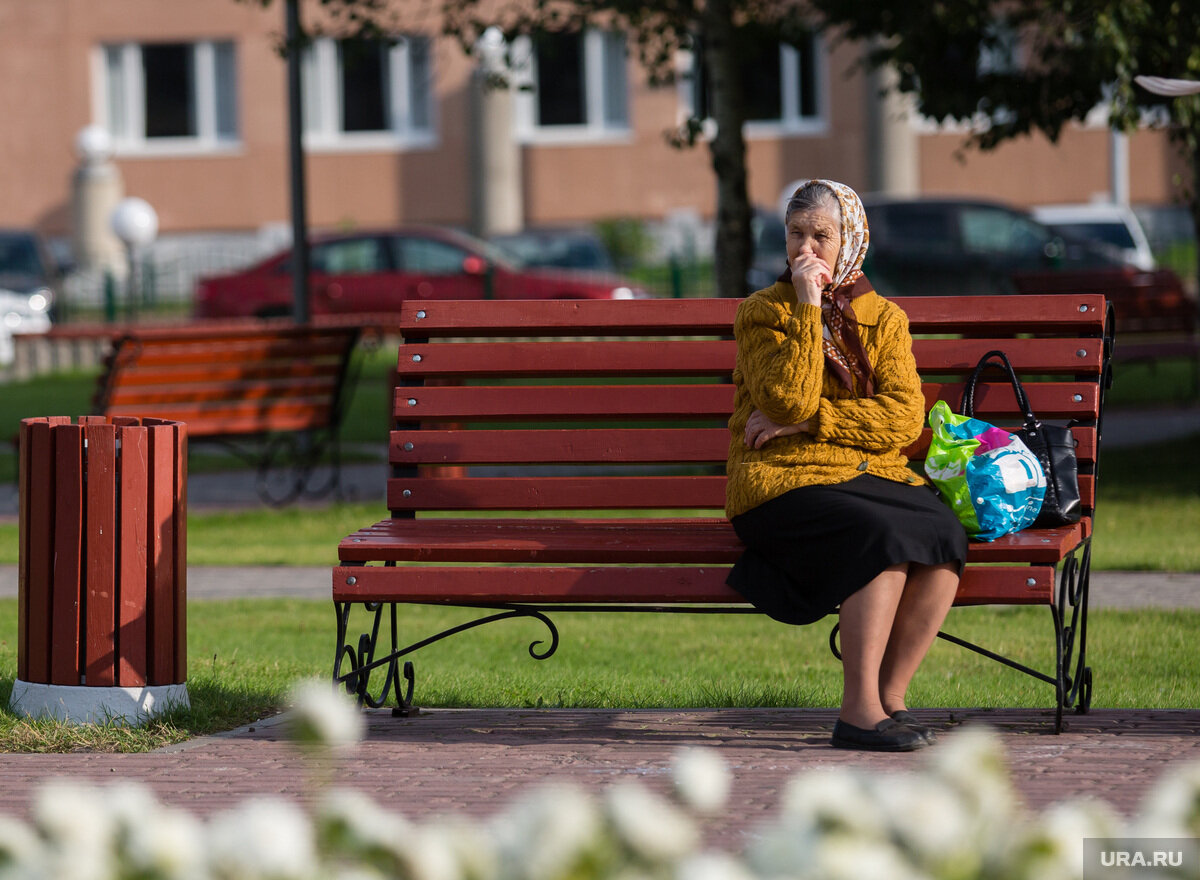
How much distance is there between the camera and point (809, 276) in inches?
185

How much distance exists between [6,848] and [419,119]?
34.7 meters

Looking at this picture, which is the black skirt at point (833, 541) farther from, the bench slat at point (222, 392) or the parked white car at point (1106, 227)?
the parked white car at point (1106, 227)

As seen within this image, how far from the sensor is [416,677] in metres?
6.10

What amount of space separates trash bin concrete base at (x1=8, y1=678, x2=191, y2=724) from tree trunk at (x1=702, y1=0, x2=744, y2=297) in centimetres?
804

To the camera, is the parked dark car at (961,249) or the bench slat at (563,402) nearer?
the bench slat at (563,402)

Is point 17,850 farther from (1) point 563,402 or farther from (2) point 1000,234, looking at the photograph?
(2) point 1000,234

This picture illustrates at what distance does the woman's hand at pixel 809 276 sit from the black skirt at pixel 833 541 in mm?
490

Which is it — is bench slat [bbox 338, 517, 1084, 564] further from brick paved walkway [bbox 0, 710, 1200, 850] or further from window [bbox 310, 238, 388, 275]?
window [bbox 310, 238, 388, 275]

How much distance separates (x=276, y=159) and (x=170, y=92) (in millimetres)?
2908

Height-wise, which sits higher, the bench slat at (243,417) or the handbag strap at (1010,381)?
the handbag strap at (1010,381)

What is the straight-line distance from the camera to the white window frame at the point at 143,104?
117ft

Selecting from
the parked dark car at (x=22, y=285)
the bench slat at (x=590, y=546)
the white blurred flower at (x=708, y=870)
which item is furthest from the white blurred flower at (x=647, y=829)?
the parked dark car at (x=22, y=285)

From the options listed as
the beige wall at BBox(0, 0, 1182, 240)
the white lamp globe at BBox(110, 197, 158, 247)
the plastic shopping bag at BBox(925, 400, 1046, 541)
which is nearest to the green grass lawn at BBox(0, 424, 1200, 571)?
the plastic shopping bag at BBox(925, 400, 1046, 541)

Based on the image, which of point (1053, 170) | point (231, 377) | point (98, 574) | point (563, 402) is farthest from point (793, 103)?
point (98, 574)
